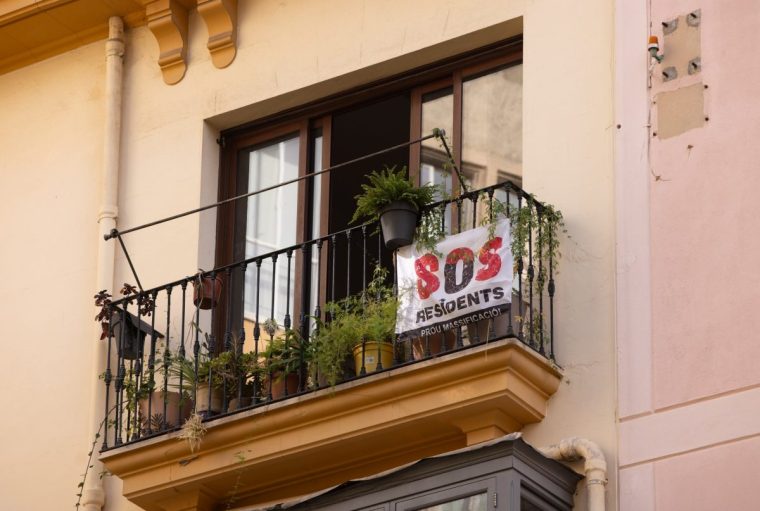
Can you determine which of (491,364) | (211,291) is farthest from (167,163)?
(491,364)

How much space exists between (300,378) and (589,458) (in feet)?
7.23

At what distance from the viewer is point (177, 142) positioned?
15375 millimetres

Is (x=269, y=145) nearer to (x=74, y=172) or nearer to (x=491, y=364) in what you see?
(x=74, y=172)

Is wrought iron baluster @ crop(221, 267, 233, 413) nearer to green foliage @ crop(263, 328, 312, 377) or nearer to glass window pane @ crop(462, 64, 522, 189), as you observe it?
green foliage @ crop(263, 328, 312, 377)

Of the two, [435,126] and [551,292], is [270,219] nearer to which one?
[435,126]

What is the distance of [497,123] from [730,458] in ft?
11.5

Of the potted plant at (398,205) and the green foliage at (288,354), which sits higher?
the potted plant at (398,205)

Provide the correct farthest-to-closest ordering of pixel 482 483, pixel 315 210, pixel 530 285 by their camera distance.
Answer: pixel 315 210, pixel 530 285, pixel 482 483

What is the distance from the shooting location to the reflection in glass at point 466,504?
11.8m

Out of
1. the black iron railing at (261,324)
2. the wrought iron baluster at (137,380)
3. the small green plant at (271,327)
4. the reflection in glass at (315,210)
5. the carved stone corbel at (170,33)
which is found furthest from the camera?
the carved stone corbel at (170,33)

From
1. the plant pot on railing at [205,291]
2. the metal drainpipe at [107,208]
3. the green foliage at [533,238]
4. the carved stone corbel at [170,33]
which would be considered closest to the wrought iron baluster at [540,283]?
the green foliage at [533,238]

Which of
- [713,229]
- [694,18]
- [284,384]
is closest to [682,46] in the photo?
[694,18]

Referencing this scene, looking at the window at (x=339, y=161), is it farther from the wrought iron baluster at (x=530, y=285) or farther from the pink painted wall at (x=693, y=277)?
the pink painted wall at (x=693, y=277)

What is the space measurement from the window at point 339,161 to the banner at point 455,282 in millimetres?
964
